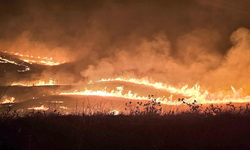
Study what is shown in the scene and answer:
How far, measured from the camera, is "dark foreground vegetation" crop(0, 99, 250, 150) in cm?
586

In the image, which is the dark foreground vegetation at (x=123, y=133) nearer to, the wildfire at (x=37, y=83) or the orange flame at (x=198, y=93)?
the orange flame at (x=198, y=93)

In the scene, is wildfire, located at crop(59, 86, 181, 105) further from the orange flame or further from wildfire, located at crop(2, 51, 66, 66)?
wildfire, located at crop(2, 51, 66, 66)

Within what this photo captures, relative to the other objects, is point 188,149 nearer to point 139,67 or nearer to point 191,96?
point 191,96

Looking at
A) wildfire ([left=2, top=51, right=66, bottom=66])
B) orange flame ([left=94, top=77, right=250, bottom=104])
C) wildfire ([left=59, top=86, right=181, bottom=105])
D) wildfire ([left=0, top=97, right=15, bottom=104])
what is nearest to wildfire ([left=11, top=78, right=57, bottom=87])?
A: wildfire ([left=0, top=97, right=15, bottom=104])

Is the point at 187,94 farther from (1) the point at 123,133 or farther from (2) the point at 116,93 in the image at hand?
(1) the point at 123,133

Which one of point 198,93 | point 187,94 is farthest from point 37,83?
point 198,93

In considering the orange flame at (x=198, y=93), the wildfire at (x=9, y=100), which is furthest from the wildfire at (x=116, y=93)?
the wildfire at (x=9, y=100)

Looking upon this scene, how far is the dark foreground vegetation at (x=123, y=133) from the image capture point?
19.2 feet

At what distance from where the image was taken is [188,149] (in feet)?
20.6

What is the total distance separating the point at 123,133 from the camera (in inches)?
268

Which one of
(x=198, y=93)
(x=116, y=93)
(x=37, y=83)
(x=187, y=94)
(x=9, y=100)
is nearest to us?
(x=9, y=100)

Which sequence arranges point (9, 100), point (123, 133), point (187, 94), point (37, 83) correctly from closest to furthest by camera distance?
point (123, 133) → point (9, 100) → point (187, 94) → point (37, 83)

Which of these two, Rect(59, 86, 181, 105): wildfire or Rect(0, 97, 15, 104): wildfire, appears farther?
Rect(59, 86, 181, 105): wildfire

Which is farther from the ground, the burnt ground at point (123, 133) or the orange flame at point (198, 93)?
the orange flame at point (198, 93)
